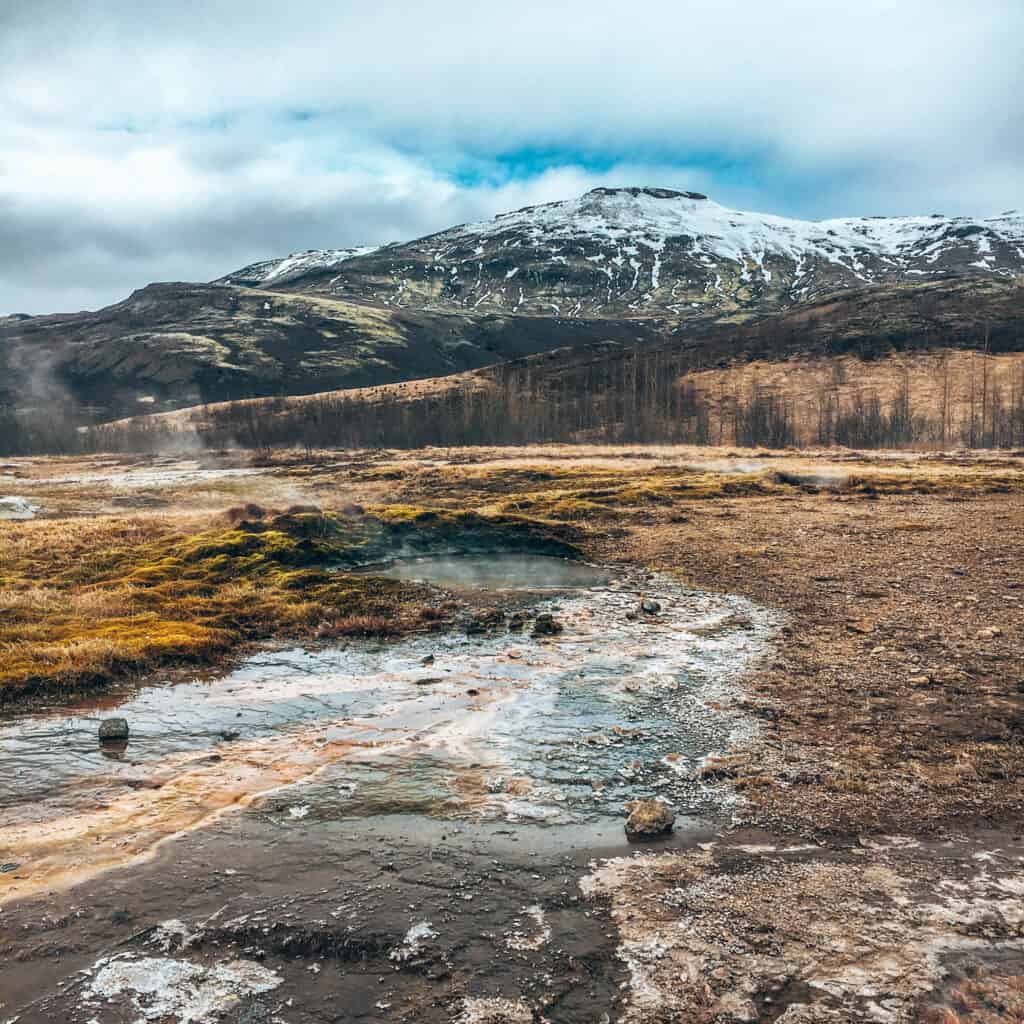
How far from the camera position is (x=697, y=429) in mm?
120938

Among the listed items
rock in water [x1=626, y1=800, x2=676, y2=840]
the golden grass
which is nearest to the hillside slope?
the golden grass

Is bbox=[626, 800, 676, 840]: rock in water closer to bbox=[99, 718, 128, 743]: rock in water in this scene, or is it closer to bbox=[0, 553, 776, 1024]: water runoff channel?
bbox=[0, 553, 776, 1024]: water runoff channel

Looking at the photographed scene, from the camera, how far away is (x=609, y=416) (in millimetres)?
134875

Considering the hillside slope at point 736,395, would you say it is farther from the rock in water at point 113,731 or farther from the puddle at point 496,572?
the rock in water at point 113,731

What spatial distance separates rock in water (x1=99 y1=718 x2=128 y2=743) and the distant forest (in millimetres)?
109812

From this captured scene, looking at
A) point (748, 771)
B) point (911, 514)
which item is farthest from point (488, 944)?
point (911, 514)

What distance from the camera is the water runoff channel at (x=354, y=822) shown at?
268 inches

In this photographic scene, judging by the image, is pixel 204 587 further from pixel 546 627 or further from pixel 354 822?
pixel 354 822

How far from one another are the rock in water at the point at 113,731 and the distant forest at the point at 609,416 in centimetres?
10981

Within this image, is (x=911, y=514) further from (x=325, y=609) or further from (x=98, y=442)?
(x=98, y=442)

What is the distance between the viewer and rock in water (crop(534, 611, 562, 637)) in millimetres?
19000

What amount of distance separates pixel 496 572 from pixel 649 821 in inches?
714

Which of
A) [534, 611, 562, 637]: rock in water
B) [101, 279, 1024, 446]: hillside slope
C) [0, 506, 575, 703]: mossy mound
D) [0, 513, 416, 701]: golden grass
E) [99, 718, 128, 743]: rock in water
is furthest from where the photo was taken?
[101, 279, 1024, 446]: hillside slope

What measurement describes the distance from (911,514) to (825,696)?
2639cm
